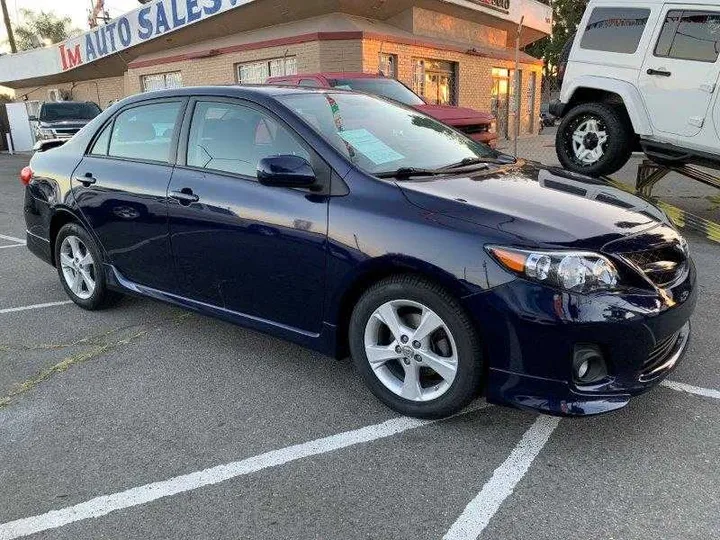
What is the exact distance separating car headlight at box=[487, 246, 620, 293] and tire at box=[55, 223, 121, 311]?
3.07 metres

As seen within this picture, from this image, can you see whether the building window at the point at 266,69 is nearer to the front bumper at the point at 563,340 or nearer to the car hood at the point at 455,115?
the car hood at the point at 455,115

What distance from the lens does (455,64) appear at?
735 inches

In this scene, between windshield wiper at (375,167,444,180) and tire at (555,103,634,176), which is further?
tire at (555,103,634,176)

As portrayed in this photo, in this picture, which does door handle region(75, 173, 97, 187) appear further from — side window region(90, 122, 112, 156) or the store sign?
the store sign

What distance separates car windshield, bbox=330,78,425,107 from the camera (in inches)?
357

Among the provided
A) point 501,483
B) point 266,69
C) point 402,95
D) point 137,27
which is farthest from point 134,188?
point 137,27

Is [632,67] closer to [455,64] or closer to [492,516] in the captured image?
[492,516]

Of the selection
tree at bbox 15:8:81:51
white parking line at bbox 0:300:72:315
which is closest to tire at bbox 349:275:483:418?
white parking line at bbox 0:300:72:315

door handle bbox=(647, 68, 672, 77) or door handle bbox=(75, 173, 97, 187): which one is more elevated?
door handle bbox=(647, 68, 672, 77)

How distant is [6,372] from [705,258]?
572cm

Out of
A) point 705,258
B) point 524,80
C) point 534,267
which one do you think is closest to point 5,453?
point 534,267

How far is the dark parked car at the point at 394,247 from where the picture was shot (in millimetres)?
2508

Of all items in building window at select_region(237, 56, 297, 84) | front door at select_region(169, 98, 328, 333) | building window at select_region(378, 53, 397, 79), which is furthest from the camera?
building window at select_region(237, 56, 297, 84)

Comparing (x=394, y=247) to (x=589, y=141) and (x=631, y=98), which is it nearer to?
(x=631, y=98)
